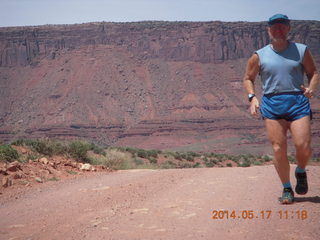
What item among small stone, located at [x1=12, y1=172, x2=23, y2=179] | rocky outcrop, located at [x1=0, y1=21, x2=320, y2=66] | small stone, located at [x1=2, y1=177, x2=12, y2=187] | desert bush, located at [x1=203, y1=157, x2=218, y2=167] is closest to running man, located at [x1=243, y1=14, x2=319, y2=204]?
small stone, located at [x1=2, y1=177, x2=12, y2=187]

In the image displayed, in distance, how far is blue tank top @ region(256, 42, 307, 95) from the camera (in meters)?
4.63

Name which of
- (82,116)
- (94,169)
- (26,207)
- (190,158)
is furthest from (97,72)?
(26,207)

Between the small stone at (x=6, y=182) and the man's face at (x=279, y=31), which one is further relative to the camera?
the small stone at (x=6, y=182)

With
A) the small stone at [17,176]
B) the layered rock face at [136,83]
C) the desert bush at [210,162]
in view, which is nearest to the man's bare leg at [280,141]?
the small stone at [17,176]

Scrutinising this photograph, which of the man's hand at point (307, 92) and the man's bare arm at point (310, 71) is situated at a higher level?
the man's bare arm at point (310, 71)

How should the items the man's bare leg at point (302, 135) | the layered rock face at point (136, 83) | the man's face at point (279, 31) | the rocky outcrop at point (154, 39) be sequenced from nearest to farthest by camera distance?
the man's bare leg at point (302, 135) → the man's face at point (279, 31) → the layered rock face at point (136, 83) → the rocky outcrop at point (154, 39)

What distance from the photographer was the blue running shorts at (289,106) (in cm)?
457

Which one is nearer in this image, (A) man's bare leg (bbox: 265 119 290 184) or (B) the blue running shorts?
(B) the blue running shorts

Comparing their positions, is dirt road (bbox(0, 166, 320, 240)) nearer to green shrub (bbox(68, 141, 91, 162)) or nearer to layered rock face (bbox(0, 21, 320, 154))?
green shrub (bbox(68, 141, 91, 162))

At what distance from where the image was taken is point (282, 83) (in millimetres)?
4664

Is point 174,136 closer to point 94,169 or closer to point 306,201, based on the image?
point 94,169

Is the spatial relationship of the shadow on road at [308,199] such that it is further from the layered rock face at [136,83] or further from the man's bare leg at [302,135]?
the layered rock face at [136,83]

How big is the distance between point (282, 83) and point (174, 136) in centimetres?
6136

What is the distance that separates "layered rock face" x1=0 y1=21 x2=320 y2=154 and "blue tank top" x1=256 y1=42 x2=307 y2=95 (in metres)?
51.9
